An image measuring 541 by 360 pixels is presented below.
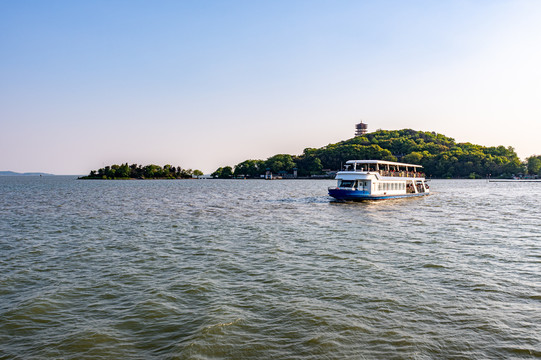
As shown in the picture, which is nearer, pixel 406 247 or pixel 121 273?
pixel 121 273

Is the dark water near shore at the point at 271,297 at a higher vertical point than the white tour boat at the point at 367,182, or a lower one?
lower

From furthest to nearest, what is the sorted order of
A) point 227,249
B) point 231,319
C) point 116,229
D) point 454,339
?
1. point 116,229
2. point 227,249
3. point 231,319
4. point 454,339

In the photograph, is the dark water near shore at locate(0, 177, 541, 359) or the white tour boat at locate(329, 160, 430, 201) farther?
the white tour boat at locate(329, 160, 430, 201)

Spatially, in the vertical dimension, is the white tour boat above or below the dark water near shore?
above

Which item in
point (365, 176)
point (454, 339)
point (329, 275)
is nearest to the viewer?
point (454, 339)

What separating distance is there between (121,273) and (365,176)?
4652 cm

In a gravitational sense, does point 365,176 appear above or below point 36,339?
above

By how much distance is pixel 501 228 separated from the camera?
100ft

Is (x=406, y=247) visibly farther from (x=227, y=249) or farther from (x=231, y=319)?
(x=231, y=319)

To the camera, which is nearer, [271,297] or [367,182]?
[271,297]

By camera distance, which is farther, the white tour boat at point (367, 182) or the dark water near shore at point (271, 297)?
the white tour boat at point (367, 182)

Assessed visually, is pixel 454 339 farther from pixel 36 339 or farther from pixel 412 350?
pixel 36 339

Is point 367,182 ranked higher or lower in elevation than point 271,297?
higher

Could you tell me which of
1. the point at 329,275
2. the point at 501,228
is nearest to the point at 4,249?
the point at 329,275
